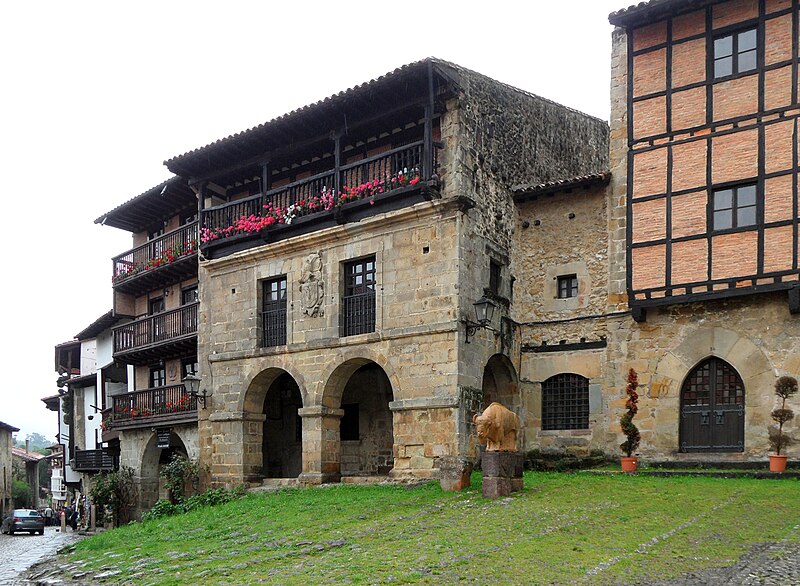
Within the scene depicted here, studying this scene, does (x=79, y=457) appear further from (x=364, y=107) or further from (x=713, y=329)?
(x=713, y=329)

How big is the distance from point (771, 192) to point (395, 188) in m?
8.80

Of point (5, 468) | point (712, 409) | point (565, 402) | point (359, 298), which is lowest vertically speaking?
point (5, 468)

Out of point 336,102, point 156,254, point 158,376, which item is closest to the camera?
point 336,102

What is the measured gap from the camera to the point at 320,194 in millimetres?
24453

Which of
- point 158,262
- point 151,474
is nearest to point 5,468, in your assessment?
point 151,474

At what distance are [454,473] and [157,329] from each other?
16.1 m

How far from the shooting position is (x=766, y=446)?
63.5 ft

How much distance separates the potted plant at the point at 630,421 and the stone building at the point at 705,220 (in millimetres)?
226

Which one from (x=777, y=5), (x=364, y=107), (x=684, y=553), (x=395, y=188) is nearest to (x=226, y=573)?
(x=684, y=553)

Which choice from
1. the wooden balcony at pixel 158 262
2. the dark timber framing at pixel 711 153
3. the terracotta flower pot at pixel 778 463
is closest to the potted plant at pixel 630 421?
the dark timber framing at pixel 711 153

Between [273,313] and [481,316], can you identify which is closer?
[481,316]

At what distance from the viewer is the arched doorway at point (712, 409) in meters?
20.1

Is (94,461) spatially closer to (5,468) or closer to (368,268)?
(368,268)

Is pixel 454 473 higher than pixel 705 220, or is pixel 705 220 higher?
pixel 705 220
